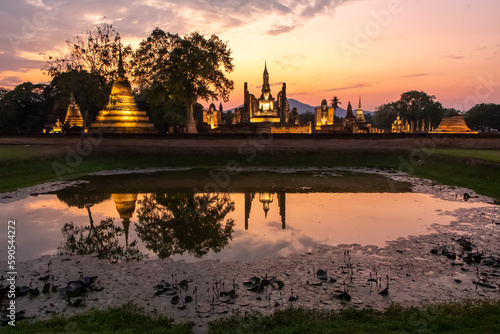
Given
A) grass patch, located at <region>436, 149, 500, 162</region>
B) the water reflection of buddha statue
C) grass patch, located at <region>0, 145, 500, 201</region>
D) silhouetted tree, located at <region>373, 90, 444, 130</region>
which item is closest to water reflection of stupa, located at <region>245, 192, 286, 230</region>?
the water reflection of buddha statue

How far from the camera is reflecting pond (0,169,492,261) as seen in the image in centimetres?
1099

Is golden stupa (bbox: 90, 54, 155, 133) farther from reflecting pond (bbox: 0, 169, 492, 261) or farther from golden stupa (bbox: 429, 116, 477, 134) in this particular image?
golden stupa (bbox: 429, 116, 477, 134)

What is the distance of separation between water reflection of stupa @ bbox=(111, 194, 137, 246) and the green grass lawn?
5.22 metres

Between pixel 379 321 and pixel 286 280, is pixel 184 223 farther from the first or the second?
pixel 379 321

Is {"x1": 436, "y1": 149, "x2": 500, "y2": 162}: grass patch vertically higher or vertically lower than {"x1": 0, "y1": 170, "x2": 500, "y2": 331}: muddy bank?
higher

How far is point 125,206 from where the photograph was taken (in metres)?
16.6

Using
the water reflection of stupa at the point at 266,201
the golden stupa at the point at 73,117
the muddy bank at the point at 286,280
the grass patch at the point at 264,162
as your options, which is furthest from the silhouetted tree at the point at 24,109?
the muddy bank at the point at 286,280

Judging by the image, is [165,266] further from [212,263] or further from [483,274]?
[483,274]

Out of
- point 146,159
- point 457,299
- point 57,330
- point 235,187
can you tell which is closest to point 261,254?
point 457,299

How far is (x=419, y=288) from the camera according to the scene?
309 inches

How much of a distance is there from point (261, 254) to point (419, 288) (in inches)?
157

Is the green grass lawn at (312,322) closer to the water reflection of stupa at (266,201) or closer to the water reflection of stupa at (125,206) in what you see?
the water reflection of stupa at (125,206)

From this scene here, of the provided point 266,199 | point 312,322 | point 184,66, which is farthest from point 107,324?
point 184,66

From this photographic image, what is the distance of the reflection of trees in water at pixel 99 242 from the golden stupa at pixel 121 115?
1172 inches
